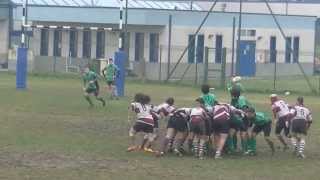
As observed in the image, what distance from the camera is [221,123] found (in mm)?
17500

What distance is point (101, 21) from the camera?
5638 cm

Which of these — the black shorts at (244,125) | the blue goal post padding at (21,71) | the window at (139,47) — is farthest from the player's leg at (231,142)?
the window at (139,47)

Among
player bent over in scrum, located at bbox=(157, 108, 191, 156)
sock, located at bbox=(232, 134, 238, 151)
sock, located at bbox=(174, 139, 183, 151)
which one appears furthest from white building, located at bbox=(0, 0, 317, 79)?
player bent over in scrum, located at bbox=(157, 108, 191, 156)

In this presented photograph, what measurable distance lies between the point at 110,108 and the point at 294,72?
37.7m

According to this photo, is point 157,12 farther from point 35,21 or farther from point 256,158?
point 256,158

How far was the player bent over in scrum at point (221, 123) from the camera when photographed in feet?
57.5

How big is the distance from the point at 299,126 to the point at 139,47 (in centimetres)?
3924

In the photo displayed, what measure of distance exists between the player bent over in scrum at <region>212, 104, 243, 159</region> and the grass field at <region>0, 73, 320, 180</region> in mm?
332

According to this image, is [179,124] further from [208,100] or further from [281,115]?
[281,115]

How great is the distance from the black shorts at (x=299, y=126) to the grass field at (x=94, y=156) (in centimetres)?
59

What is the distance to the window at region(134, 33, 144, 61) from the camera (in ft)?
186

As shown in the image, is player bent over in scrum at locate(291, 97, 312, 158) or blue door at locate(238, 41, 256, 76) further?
blue door at locate(238, 41, 256, 76)

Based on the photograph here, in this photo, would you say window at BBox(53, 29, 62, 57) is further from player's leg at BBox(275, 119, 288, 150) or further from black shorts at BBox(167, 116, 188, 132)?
black shorts at BBox(167, 116, 188, 132)

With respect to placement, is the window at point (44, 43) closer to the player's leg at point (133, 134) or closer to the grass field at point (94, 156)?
the grass field at point (94, 156)
